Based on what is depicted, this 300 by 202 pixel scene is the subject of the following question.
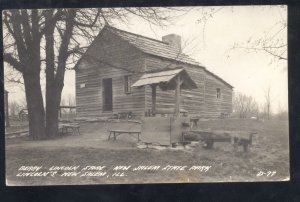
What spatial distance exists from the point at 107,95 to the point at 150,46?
109cm

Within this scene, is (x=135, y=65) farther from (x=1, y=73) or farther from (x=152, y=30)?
(x=1, y=73)

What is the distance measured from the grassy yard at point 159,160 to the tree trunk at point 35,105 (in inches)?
8.9

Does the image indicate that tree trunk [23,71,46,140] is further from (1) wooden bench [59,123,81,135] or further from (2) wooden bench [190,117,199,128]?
(2) wooden bench [190,117,199,128]

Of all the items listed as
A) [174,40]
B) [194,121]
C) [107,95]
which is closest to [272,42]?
[174,40]

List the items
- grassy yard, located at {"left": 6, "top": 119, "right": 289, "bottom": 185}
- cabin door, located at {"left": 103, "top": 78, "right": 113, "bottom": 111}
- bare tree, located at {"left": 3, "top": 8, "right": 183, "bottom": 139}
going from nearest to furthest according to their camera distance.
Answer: grassy yard, located at {"left": 6, "top": 119, "right": 289, "bottom": 185}, bare tree, located at {"left": 3, "top": 8, "right": 183, "bottom": 139}, cabin door, located at {"left": 103, "top": 78, "right": 113, "bottom": 111}

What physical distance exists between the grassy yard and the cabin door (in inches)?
26.8

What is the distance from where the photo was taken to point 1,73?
19.3ft

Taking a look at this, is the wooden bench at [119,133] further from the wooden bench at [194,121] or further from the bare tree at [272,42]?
the bare tree at [272,42]

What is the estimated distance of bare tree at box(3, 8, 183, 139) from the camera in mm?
5988

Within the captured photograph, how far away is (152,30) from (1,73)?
238 cm
